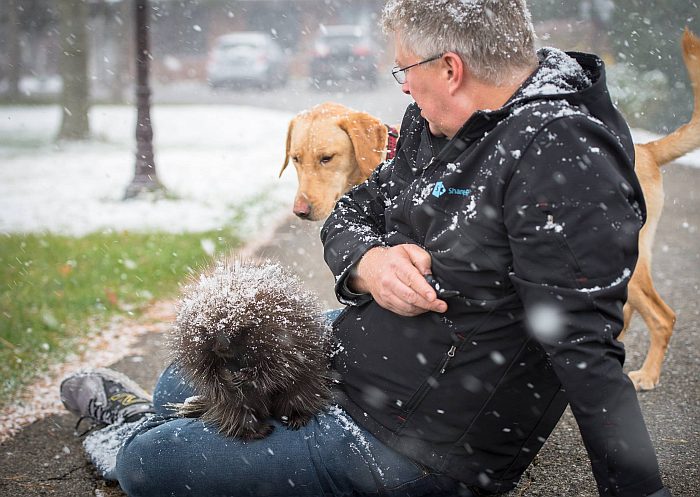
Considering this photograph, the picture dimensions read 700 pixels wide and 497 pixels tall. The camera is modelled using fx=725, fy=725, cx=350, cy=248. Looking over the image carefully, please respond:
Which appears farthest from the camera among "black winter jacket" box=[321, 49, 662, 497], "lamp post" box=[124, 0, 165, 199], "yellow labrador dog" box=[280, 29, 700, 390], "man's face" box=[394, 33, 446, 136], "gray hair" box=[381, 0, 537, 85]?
"lamp post" box=[124, 0, 165, 199]

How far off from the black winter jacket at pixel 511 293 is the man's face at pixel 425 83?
0.40ft

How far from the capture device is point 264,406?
208 centimetres

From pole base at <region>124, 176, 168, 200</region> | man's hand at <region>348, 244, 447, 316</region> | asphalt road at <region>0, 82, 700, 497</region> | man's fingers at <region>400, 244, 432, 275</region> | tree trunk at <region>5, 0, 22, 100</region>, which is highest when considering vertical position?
man's fingers at <region>400, 244, 432, 275</region>

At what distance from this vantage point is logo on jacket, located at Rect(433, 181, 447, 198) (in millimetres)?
1900

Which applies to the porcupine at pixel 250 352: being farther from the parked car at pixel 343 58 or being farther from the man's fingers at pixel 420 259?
the parked car at pixel 343 58

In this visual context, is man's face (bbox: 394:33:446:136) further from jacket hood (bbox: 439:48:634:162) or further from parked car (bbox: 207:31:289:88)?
parked car (bbox: 207:31:289:88)

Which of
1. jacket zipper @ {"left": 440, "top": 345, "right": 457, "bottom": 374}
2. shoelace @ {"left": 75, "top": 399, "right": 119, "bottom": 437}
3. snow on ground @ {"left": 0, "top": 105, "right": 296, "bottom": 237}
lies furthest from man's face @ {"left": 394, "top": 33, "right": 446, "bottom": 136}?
snow on ground @ {"left": 0, "top": 105, "right": 296, "bottom": 237}

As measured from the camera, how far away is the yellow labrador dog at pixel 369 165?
363 centimetres

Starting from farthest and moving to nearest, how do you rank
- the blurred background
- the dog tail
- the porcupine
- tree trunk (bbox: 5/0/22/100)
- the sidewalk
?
tree trunk (bbox: 5/0/22/100) < the blurred background < the dog tail < the sidewalk < the porcupine

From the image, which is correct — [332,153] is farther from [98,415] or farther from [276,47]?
[276,47]

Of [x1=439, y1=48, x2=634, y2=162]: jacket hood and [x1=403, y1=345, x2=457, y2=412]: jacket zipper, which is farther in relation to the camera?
[x1=403, y1=345, x2=457, y2=412]: jacket zipper

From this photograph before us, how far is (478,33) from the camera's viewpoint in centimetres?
180

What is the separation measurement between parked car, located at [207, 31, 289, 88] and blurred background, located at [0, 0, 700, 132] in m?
0.03

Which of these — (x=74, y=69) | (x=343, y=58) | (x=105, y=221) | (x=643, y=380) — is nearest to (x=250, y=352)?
(x=643, y=380)
